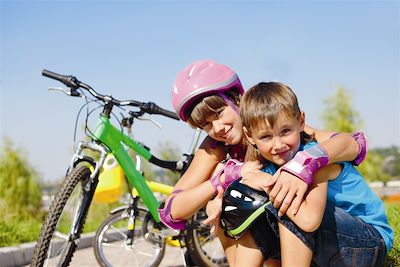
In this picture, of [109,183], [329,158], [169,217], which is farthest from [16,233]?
[329,158]

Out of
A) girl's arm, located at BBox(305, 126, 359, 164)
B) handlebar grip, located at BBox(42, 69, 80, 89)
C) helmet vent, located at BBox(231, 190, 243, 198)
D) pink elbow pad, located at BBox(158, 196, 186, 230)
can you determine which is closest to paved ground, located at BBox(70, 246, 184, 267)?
handlebar grip, located at BBox(42, 69, 80, 89)

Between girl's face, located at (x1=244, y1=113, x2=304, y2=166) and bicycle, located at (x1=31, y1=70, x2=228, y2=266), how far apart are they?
1.58 m

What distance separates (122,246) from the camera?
4633 millimetres

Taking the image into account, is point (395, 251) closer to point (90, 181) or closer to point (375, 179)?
point (90, 181)

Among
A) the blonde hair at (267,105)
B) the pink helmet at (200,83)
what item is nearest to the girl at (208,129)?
the pink helmet at (200,83)

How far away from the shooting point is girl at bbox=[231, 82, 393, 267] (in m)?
2.35

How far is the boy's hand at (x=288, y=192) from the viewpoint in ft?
7.57

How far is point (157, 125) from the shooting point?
440 cm

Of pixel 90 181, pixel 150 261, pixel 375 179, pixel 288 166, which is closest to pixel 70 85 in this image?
pixel 90 181

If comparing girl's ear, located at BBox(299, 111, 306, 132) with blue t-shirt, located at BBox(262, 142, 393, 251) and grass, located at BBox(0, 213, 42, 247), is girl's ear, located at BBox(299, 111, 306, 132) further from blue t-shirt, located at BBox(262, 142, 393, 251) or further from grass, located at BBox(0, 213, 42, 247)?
grass, located at BBox(0, 213, 42, 247)

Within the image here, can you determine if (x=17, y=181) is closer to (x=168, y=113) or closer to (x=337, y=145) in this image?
(x=168, y=113)

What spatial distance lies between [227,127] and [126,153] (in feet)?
5.24

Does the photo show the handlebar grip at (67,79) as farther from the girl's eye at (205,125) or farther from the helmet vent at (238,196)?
the helmet vent at (238,196)

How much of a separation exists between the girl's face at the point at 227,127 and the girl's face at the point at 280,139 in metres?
0.39
